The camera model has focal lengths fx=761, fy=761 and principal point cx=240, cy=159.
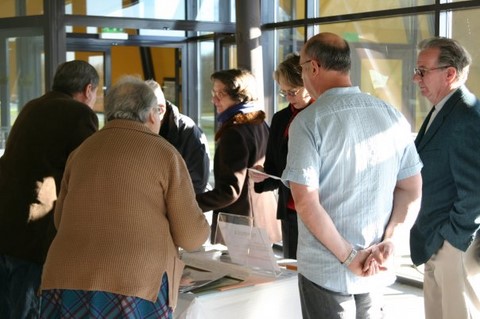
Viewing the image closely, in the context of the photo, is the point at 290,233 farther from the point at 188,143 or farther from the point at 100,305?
the point at 100,305

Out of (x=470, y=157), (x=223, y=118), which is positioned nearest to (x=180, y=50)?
(x=223, y=118)

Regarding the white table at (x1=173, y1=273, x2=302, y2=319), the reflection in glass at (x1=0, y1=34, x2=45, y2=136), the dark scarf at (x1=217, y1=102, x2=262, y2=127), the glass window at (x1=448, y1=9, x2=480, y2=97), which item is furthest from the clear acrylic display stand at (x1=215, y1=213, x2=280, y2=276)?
the reflection in glass at (x1=0, y1=34, x2=45, y2=136)

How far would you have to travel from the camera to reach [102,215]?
2400 millimetres

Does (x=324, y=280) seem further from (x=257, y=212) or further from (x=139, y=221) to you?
(x=257, y=212)

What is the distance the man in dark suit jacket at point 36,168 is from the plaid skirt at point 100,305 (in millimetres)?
853

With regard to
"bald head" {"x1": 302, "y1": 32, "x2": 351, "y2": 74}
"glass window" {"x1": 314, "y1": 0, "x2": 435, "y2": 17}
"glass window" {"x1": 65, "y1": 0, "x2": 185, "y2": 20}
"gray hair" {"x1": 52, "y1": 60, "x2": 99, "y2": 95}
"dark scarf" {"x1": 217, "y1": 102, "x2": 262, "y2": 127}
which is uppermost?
"glass window" {"x1": 65, "y1": 0, "x2": 185, "y2": 20}

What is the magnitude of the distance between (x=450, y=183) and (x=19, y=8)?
4.56 meters

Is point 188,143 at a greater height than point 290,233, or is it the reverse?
point 188,143

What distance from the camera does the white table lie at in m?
2.71

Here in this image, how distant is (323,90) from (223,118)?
136 cm

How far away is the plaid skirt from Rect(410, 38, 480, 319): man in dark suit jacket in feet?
4.39

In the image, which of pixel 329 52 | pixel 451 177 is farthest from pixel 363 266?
pixel 451 177

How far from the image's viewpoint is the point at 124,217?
2.40 meters

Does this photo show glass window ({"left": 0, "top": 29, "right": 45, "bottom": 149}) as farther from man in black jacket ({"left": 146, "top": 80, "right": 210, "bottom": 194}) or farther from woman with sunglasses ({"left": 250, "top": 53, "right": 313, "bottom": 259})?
woman with sunglasses ({"left": 250, "top": 53, "right": 313, "bottom": 259})
